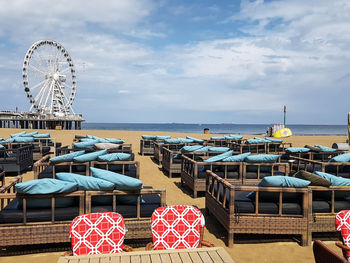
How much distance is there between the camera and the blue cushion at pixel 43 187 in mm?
3469

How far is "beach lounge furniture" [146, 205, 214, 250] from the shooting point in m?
2.83

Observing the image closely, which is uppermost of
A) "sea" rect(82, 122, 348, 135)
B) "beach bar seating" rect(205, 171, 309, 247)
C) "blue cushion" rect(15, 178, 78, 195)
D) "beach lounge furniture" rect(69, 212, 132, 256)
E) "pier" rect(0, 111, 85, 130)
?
"pier" rect(0, 111, 85, 130)

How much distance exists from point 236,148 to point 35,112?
42196mm

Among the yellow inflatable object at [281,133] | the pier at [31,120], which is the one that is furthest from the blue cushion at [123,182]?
the pier at [31,120]

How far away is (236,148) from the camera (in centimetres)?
1115

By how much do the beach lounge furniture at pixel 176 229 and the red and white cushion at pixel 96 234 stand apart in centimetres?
34

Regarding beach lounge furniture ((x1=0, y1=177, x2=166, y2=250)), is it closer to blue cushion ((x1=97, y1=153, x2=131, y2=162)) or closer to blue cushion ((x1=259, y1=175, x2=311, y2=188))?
blue cushion ((x1=259, y1=175, x2=311, y2=188))

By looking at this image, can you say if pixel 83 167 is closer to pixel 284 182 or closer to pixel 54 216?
pixel 54 216

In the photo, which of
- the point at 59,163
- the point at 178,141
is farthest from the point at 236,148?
the point at 59,163

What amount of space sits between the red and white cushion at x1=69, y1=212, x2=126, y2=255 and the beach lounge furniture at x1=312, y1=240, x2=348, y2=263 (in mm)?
1570

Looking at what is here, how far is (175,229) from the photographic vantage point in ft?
9.36

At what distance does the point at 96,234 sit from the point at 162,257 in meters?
0.75

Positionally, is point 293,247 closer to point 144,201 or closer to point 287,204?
point 287,204

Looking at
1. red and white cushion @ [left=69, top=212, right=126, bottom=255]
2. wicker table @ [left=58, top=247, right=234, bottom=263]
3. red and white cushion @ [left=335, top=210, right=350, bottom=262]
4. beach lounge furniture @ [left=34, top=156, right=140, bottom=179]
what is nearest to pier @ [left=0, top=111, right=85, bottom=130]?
beach lounge furniture @ [left=34, top=156, right=140, bottom=179]
